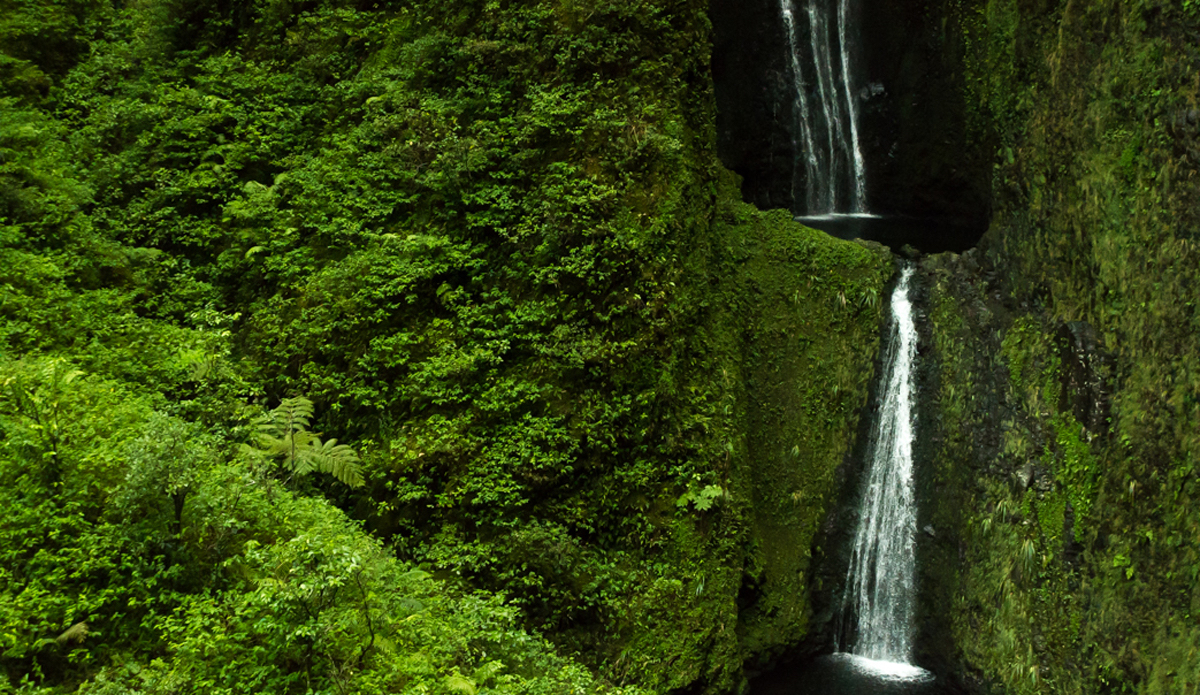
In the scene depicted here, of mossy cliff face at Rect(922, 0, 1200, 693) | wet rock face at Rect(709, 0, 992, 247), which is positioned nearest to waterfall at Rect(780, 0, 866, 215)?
wet rock face at Rect(709, 0, 992, 247)

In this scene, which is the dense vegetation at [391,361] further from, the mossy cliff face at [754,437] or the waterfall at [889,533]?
the waterfall at [889,533]

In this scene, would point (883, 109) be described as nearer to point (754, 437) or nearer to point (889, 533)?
point (754, 437)

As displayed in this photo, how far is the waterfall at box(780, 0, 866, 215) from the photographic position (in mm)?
15297

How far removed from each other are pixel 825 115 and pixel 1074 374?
7.77 meters

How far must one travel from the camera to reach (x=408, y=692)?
4.79 m

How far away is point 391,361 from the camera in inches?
339

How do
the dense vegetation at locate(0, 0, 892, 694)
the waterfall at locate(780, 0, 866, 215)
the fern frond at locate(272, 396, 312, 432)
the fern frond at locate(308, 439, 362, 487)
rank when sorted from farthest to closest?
the waterfall at locate(780, 0, 866, 215) < the fern frond at locate(272, 396, 312, 432) < the fern frond at locate(308, 439, 362, 487) < the dense vegetation at locate(0, 0, 892, 694)

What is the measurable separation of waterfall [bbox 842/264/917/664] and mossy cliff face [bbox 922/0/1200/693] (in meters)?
0.29

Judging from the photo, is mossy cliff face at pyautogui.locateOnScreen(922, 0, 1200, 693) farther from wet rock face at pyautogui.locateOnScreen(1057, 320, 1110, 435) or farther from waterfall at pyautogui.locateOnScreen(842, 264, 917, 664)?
waterfall at pyautogui.locateOnScreen(842, 264, 917, 664)

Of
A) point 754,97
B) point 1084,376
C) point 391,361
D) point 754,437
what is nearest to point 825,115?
point 754,97

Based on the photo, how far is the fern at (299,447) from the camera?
7629 millimetres

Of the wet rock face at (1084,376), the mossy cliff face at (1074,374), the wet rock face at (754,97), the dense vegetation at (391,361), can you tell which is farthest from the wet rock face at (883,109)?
the wet rock face at (1084,376)

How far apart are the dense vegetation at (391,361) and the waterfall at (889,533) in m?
0.59

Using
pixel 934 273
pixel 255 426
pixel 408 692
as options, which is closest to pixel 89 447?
pixel 255 426
